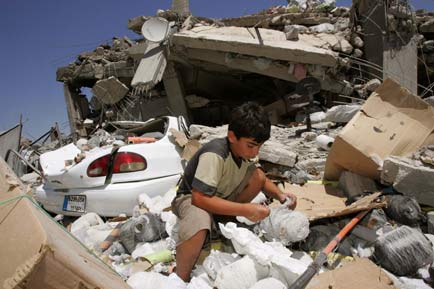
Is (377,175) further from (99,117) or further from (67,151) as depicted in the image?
(99,117)

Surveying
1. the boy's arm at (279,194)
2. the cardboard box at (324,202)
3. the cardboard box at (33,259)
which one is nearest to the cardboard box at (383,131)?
the cardboard box at (324,202)

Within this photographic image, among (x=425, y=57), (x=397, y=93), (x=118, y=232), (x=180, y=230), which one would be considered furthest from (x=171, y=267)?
A: (x=425, y=57)

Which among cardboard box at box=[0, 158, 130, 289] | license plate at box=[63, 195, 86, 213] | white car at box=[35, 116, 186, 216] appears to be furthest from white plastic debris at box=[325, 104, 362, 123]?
cardboard box at box=[0, 158, 130, 289]

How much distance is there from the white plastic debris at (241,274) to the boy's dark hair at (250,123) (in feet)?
2.72

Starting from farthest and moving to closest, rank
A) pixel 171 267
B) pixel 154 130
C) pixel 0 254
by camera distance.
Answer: pixel 154 130
pixel 171 267
pixel 0 254

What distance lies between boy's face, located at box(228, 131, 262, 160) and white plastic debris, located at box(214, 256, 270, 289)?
2.46 ft

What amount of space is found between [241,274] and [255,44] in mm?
5086

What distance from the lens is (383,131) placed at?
11.2ft

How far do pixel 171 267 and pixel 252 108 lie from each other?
4.65ft

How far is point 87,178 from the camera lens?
3584 millimetres

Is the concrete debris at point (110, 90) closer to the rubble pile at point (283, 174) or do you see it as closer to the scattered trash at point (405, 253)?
the rubble pile at point (283, 174)

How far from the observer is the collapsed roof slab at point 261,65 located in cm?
621

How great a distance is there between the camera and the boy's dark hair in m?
2.27

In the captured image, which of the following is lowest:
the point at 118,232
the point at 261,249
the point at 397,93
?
the point at 118,232
